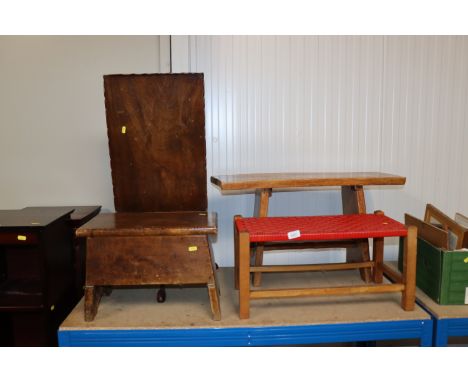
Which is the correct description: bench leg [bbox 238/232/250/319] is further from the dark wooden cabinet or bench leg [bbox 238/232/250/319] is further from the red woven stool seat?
the dark wooden cabinet

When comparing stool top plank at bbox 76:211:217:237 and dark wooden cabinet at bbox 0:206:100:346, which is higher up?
stool top plank at bbox 76:211:217:237

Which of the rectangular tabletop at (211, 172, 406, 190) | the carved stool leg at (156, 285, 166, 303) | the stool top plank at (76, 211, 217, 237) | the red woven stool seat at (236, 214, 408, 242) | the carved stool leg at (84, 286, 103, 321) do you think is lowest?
the carved stool leg at (156, 285, 166, 303)

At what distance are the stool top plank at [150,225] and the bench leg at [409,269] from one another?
97 centimetres

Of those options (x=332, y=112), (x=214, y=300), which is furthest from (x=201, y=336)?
(x=332, y=112)

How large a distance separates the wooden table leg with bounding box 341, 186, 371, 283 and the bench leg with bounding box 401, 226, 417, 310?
42cm

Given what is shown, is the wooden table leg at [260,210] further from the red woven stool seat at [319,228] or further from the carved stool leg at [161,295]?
the carved stool leg at [161,295]

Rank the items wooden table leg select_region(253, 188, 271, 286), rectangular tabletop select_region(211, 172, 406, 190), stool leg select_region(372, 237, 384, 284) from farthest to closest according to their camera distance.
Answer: stool leg select_region(372, 237, 384, 284), wooden table leg select_region(253, 188, 271, 286), rectangular tabletop select_region(211, 172, 406, 190)

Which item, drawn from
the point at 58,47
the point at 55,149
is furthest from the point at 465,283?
the point at 58,47

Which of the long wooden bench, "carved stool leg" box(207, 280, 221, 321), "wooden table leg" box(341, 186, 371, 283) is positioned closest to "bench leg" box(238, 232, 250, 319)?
the long wooden bench

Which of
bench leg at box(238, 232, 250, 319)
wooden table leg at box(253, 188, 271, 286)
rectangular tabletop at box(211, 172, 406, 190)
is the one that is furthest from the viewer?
wooden table leg at box(253, 188, 271, 286)

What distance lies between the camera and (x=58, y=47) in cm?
271

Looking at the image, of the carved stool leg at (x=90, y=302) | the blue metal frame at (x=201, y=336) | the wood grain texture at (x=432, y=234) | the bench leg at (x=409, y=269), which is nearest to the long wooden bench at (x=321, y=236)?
Result: the bench leg at (x=409, y=269)

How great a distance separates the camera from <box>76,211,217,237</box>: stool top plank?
76.3 inches

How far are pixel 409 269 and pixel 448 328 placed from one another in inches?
13.5
